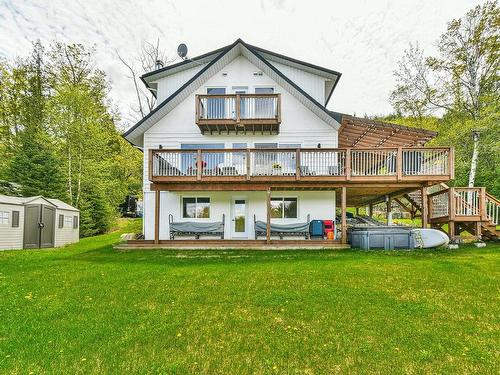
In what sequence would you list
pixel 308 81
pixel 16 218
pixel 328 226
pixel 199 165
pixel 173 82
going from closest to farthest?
pixel 199 165, pixel 328 226, pixel 16 218, pixel 308 81, pixel 173 82

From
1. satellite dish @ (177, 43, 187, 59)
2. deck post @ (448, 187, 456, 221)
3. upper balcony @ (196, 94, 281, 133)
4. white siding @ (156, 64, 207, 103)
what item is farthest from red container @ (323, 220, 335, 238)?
satellite dish @ (177, 43, 187, 59)

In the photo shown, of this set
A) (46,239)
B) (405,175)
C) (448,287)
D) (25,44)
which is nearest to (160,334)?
(448,287)

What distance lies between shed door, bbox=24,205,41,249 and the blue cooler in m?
13.1

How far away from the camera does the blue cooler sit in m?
13.8

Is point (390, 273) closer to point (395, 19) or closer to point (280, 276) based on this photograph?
point (280, 276)

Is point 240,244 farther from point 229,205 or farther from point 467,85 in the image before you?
point 467,85

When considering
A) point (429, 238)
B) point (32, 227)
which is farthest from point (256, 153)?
point (32, 227)

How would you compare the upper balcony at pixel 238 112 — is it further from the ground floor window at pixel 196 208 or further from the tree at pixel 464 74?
the tree at pixel 464 74

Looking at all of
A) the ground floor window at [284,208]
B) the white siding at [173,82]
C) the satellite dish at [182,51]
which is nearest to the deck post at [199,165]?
the ground floor window at [284,208]

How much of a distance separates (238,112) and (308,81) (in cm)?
437

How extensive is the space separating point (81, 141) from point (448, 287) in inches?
906

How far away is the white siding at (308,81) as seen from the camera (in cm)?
1568

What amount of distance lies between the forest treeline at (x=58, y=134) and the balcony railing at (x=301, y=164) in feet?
37.5

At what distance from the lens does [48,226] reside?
1597 centimetres
